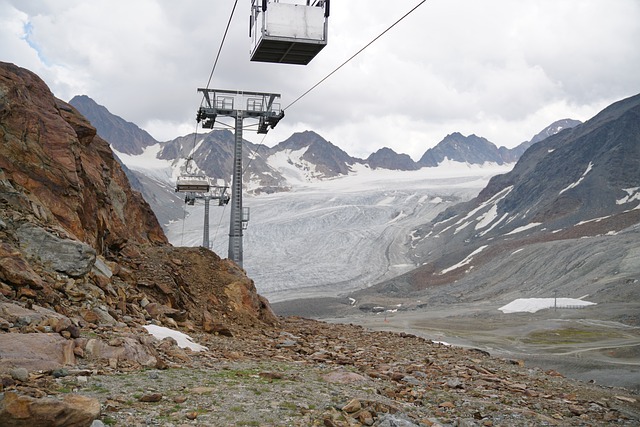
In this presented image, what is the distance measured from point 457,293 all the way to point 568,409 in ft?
183

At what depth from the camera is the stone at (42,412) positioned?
14.2 feet

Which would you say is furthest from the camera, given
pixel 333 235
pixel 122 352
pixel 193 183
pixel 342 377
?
pixel 333 235

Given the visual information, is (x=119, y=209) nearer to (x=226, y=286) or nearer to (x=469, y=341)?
(x=226, y=286)

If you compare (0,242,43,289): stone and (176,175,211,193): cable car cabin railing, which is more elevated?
(176,175,211,193): cable car cabin railing

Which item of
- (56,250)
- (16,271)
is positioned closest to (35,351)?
(16,271)

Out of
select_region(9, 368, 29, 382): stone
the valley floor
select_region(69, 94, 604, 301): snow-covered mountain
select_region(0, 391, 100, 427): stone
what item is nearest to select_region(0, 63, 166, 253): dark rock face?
select_region(9, 368, 29, 382): stone

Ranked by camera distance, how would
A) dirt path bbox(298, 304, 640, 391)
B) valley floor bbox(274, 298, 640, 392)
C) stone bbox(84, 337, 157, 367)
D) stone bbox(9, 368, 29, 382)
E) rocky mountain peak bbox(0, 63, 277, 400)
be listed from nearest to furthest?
stone bbox(9, 368, 29, 382) < stone bbox(84, 337, 157, 367) < rocky mountain peak bbox(0, 63, 277, 400) < dirt path bbox(298, 304, 640, 391) < valley floor bbox(274, 298, 640, 392)

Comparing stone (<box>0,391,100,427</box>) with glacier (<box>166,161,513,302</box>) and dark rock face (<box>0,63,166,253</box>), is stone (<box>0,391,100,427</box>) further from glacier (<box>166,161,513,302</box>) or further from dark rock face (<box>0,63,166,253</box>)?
glacier (<box>166,161,513,302</box>)

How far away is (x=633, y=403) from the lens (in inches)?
432

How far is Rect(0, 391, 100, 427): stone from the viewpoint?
4.33 m

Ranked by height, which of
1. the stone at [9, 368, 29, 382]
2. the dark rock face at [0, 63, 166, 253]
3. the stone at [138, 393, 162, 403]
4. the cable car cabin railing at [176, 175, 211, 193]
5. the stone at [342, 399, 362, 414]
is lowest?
the stone at [342, 399, 362, 414]

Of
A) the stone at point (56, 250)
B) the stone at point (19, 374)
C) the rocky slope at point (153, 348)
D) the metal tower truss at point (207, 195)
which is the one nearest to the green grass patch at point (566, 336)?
the rocky slope at point (153, 348)

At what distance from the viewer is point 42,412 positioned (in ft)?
14.5

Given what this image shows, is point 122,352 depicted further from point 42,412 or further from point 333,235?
point 333,235
